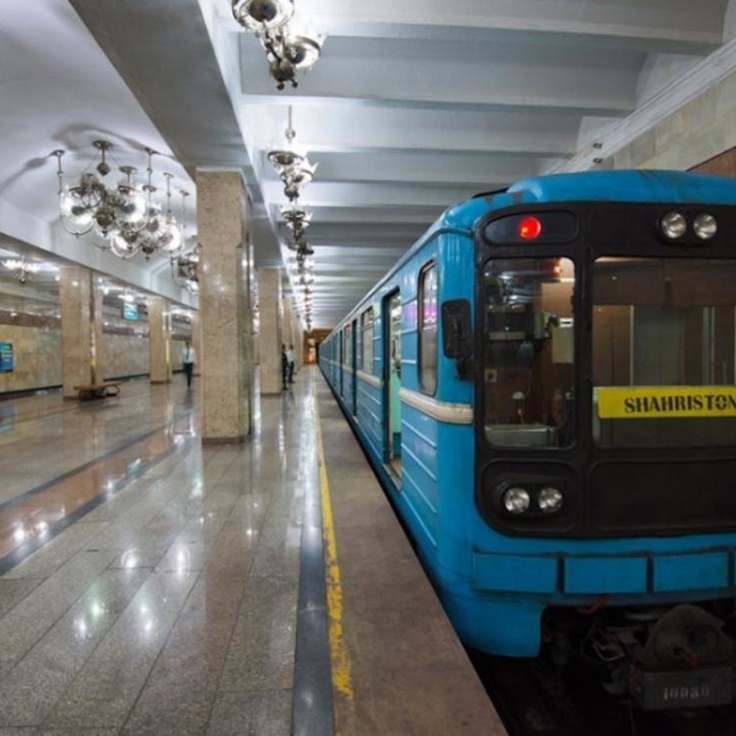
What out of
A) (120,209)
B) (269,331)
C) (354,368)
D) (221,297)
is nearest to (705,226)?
(221,297)

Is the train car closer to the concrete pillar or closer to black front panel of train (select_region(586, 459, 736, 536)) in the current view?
black front panel of train (select_region(586, 459, 736, 536))

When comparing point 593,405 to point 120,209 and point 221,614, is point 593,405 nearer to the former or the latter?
point 221,614

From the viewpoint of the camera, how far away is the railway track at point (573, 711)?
2625 mm

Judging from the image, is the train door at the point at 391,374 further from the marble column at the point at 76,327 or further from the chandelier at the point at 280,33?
the marble column at the point at 76,327

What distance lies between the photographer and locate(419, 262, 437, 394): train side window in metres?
3.21

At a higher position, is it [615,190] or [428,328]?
[615,190]

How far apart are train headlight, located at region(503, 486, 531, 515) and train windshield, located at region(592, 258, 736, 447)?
0.46 m

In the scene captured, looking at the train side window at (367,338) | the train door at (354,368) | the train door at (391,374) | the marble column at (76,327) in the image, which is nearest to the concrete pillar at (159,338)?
the marble column at (76,327)

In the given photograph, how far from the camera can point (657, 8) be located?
5168 mm

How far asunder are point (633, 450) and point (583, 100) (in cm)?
564

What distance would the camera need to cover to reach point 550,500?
2.59 meters

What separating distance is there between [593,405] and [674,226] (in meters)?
0.97

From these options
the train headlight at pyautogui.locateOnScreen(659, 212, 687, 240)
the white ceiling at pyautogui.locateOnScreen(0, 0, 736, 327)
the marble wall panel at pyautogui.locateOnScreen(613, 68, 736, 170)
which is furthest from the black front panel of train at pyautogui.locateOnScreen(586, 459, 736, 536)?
the white ceiling at pyautogui.locateOnScreen(0, 0, 736, 327)

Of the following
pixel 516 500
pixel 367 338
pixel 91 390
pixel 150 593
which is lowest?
pixel 150 593
